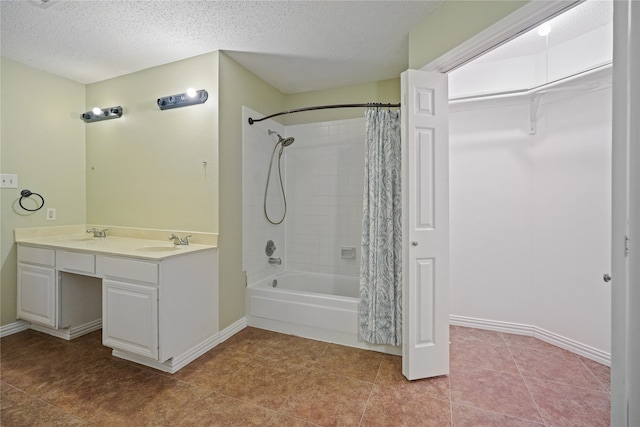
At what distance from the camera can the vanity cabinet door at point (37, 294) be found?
2.28 m

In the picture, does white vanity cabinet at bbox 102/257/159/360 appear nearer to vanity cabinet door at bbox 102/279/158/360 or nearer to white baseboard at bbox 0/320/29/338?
vanity cabinet door at bbox 102/279/158/360

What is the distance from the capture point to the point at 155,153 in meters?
2.57

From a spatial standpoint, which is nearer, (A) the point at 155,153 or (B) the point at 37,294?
(B) the point at 37,294

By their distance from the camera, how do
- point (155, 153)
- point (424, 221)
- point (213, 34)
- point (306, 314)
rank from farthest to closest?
point (155, 153)
point (306, 314)
point (213, 34)
point (424, 221)

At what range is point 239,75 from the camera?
2.56m

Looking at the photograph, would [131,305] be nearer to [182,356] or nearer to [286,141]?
[182,356]

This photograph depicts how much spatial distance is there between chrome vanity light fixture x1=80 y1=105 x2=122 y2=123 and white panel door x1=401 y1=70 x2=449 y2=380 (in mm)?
2666

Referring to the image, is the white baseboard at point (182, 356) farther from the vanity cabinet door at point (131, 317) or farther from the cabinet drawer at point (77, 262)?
the cabinet drawer at point (77, 262)

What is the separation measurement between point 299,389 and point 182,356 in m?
0.91

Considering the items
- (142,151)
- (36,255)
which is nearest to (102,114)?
(142,151)

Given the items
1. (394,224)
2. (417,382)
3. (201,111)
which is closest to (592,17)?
(394,224)

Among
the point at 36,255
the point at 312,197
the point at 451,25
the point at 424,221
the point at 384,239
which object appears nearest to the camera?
the point at 451,25

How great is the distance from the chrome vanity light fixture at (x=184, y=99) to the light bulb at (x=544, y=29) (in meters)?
2.59

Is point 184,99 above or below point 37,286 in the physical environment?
above
